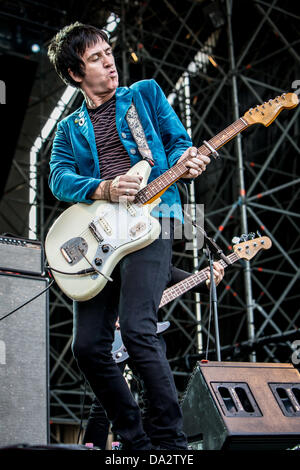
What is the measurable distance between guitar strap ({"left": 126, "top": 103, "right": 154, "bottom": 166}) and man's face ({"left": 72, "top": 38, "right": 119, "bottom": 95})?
15 centimetres

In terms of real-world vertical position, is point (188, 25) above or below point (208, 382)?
above

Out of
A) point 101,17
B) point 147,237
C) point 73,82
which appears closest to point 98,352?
point 147,237

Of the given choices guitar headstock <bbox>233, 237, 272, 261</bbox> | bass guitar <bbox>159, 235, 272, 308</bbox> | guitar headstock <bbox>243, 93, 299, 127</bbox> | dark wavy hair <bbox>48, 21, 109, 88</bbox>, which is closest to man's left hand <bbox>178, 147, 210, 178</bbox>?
guitar headstock <bbox>243, 93, 299, 127</bbox>

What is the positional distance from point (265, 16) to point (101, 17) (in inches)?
98.8

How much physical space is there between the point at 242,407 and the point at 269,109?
4.49ft

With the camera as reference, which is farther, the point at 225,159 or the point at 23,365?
the point at 225,159

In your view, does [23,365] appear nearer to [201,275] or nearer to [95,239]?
[95,239]

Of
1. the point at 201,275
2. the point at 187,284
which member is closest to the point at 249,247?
the point at 201,275

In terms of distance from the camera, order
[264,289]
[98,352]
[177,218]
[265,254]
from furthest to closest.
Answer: [265,254] < [264,289] < [177,218] < [98,352]

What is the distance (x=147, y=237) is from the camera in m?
2.33

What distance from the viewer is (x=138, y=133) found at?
2.54 meters

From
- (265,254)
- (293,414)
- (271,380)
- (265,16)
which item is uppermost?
(265,16)

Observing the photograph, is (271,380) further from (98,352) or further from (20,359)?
(20,359)
